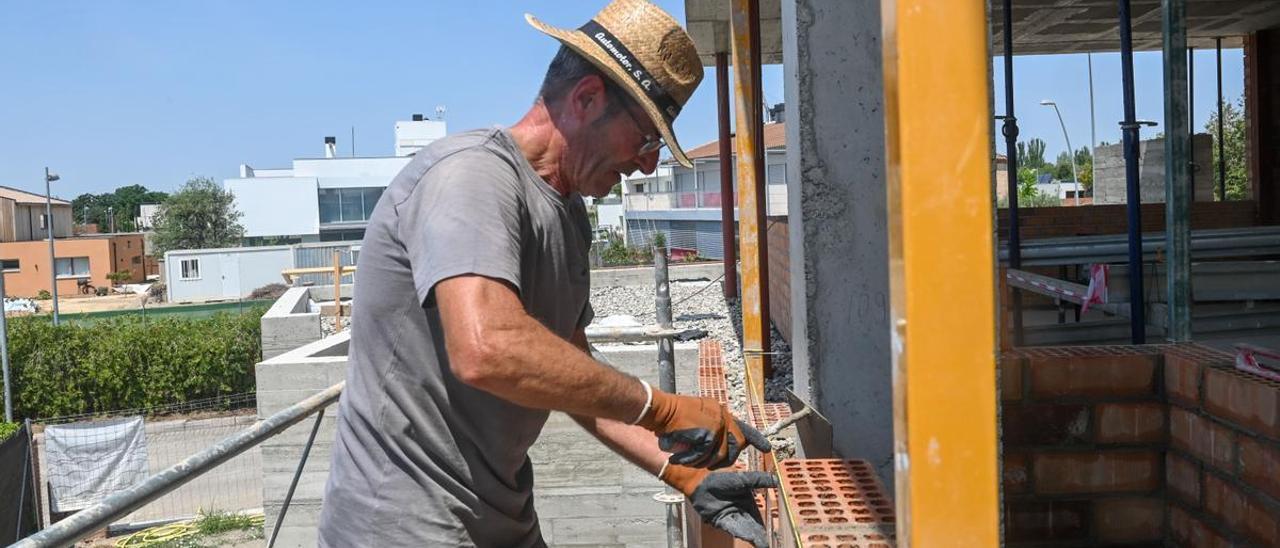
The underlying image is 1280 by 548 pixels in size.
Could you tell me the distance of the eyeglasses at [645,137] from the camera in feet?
6.57

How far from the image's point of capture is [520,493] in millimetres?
2254

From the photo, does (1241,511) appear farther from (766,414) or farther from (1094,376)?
(766,414)

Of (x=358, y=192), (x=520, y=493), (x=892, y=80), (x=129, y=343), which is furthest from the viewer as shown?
(x=358, y=192)

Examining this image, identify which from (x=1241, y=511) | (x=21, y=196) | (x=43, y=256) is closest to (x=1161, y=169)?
(x=1241, y=511)

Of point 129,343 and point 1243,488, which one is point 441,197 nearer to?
point 1243,488

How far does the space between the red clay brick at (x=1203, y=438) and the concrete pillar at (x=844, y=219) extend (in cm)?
83

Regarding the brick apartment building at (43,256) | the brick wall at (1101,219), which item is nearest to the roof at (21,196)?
the brick apartment building at (43,256)

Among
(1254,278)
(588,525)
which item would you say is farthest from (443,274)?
(588,525)

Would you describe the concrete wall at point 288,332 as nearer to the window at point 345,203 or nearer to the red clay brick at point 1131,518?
the red clay brick at point 1131,518

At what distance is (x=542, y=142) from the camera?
2.04 m

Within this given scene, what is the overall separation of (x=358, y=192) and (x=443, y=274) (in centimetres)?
5815

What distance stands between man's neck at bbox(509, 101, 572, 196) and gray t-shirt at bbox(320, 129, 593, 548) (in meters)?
0.04

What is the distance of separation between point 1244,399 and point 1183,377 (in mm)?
340

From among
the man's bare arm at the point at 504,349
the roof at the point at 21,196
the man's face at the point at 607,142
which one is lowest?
the man's bare arm at the point at 504,349
